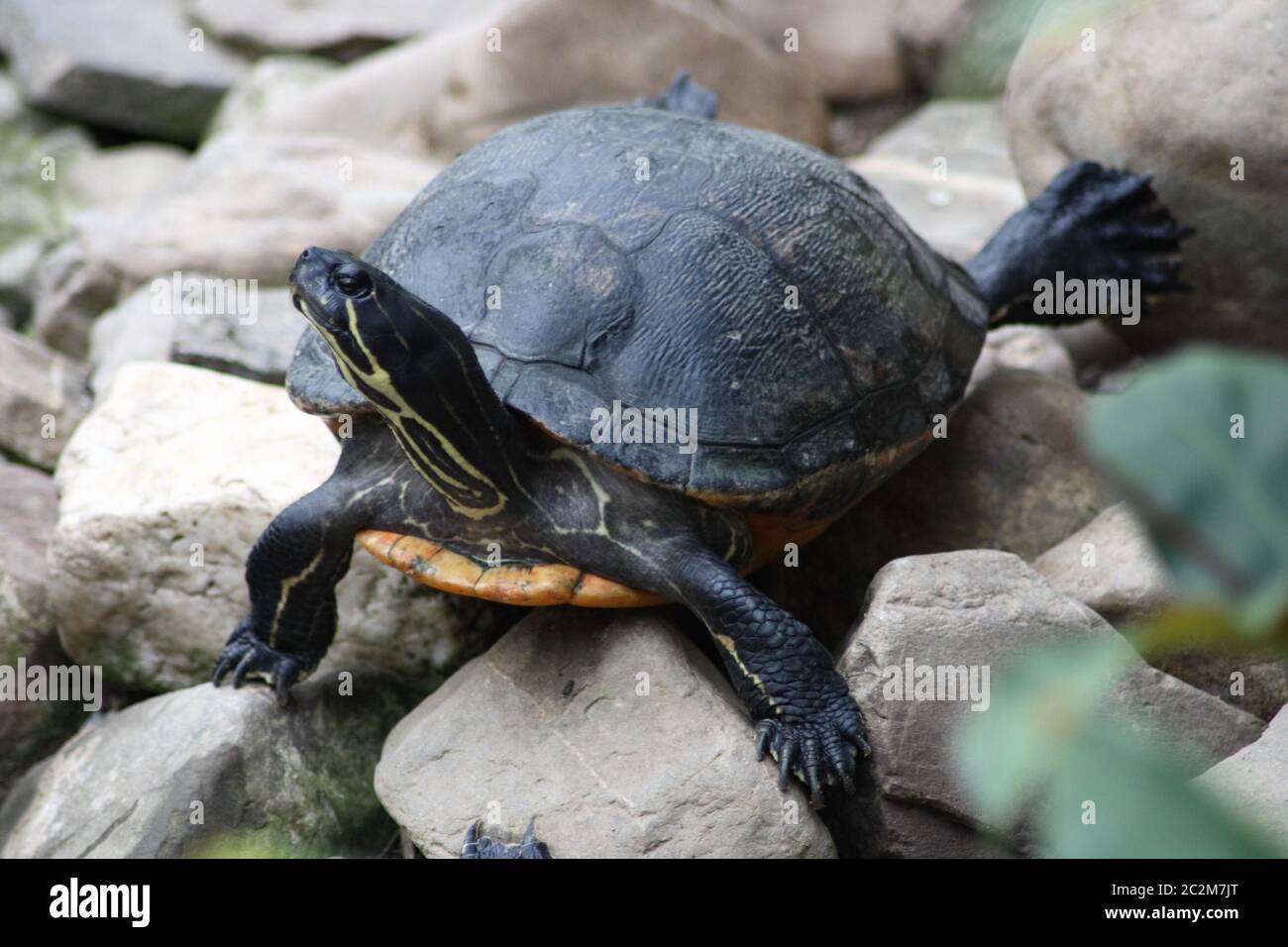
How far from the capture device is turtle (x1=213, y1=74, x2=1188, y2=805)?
3172 millimetres

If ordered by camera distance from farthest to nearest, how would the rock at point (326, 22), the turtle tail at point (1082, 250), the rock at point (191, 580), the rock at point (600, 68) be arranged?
the rock at point (326, 22)
the rock at point (600, 68)
the turtle tail at point (1082, 250)
the rock at point (191, 580)

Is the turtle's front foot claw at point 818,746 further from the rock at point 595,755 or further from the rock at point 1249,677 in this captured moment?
the rock at point 1249,677

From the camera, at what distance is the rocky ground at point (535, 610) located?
3145 mm

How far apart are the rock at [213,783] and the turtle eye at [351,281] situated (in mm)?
1352

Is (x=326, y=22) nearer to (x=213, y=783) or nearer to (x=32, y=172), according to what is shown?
(x=32, y=172)

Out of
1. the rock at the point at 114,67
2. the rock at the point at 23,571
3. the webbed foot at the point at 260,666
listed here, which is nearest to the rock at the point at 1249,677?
the webbed foot at the point at 260,666

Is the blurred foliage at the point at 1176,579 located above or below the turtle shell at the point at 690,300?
below

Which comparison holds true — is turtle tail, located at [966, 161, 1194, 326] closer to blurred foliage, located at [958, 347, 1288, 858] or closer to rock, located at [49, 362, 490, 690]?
rock, located at [49, 362, 490, 690]

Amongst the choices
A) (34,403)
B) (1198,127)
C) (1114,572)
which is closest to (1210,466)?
(1114,572)

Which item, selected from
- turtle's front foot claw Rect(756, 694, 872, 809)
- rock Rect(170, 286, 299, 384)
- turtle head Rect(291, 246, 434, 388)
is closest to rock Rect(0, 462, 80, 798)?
rock Rect(170, 286, 299, 384)

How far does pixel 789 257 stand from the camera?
3.65 meters

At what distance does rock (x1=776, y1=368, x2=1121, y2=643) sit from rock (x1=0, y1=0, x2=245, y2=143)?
7.14 meters

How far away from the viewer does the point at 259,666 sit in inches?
146
